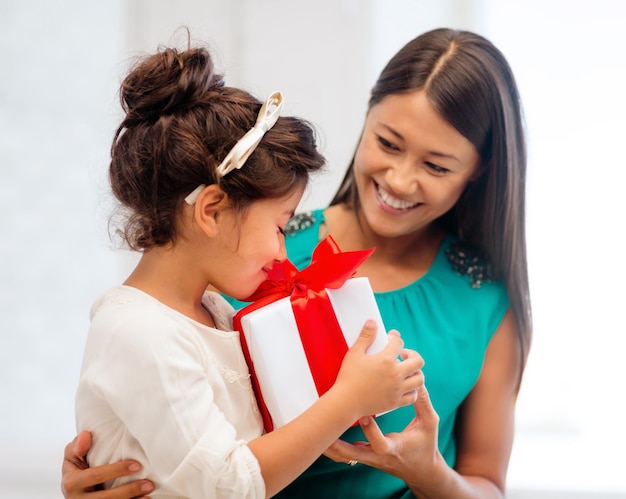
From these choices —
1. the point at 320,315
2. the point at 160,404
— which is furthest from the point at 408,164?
the point at 160,404

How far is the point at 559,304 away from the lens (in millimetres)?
2611

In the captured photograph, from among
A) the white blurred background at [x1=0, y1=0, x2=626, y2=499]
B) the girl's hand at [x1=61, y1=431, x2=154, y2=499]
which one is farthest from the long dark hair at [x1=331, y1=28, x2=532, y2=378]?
the girl's hand at [x1=61, y1=431, x2=154, y2=499]

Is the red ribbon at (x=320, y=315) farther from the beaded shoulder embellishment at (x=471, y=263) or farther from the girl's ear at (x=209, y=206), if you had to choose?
the beaded shoulder embellishment at (x=471, y=263)

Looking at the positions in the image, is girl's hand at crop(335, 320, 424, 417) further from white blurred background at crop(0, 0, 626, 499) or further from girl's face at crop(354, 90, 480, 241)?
white blurred background at crop(0, 0, 626, 499)

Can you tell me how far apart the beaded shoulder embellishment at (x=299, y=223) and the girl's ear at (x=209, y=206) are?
2.04ft

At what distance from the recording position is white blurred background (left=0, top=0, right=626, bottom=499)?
101 inches

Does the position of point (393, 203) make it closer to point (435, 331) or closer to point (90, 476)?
point (435, 331)

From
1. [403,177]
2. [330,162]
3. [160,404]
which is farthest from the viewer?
[330,162]

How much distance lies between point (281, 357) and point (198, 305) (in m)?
0.18

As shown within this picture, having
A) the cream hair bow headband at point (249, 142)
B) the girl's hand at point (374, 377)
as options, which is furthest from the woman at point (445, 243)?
the cream hair bow headband at point (249, 142)

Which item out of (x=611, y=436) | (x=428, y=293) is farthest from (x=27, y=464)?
(x=611, y=436)

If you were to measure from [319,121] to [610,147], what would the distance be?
0.94 metres

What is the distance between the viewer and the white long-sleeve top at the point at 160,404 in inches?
45.0

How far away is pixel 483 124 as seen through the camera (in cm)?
173
